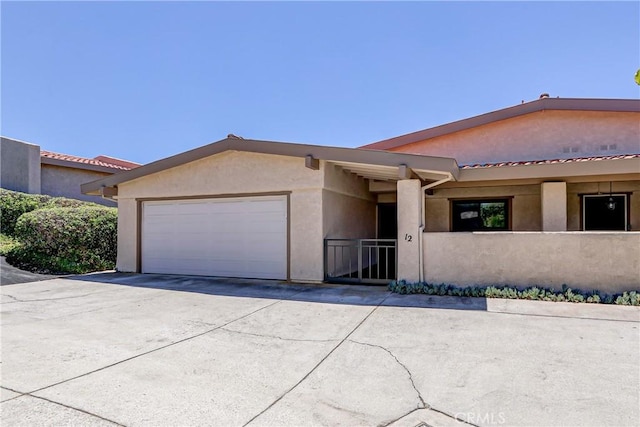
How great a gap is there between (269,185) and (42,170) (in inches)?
525

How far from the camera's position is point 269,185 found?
9344 millimetres

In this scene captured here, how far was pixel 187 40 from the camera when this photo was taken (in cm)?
1115

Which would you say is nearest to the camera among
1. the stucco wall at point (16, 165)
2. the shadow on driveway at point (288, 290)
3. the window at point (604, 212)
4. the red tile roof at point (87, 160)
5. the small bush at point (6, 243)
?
the shadow on driveway at point (288, 290)

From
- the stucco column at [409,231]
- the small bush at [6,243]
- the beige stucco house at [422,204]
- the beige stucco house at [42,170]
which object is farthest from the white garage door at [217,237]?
the beige stucco house at [42,170]

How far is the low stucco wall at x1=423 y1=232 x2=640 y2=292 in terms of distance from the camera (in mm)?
6891

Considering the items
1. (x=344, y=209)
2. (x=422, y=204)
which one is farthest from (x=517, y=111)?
(x=344, y=209)

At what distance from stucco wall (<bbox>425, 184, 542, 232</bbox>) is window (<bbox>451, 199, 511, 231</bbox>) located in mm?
233

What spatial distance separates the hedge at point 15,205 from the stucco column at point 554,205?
1657cm

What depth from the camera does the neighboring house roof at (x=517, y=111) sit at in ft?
32.5

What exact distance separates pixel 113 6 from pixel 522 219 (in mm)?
13219

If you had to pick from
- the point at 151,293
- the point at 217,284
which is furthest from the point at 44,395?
the point at 217,284

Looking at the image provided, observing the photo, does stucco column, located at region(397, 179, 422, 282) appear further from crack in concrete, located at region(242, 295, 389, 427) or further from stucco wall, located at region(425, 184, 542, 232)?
stucco wall, located at region(425, 184, 542, 232)

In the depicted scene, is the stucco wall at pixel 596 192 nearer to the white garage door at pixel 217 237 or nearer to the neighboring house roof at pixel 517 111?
the neighboring house roof at pixel 517 111

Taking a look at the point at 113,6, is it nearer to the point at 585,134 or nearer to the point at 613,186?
the point at 585,134
